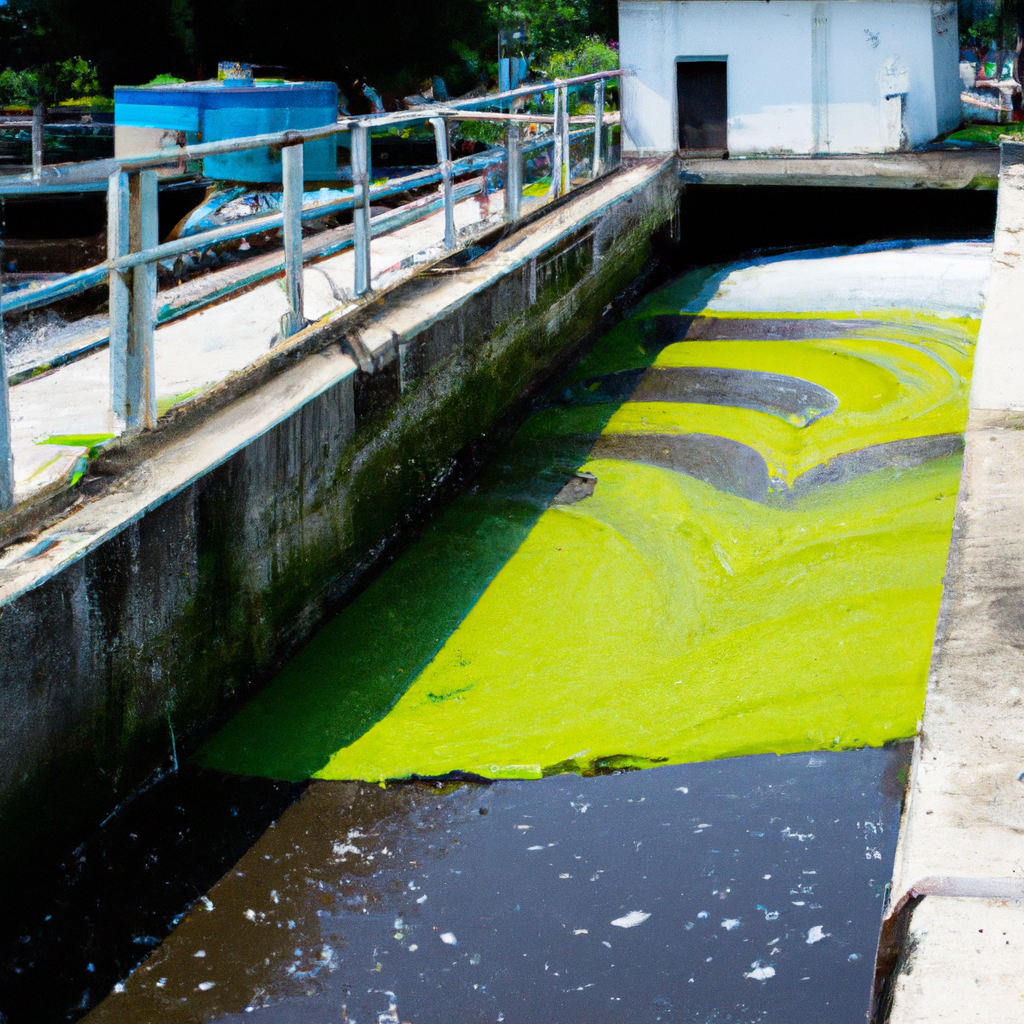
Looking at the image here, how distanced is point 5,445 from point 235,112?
10997 mm

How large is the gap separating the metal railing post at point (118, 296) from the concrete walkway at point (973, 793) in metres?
2.93

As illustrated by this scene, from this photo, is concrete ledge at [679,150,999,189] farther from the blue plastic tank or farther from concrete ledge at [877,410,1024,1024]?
concrete ledge at [877,410,1024,1024]

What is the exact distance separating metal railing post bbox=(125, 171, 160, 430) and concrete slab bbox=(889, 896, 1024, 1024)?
3205mm

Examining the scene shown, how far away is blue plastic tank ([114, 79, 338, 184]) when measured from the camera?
13.5m

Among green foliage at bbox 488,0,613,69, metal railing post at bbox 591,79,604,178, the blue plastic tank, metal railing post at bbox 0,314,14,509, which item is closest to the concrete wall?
metal railing post at bbox 0,314,14,509

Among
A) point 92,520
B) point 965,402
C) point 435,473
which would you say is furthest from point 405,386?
point 965,402

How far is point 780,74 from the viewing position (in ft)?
43.1

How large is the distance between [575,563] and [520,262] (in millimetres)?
2616

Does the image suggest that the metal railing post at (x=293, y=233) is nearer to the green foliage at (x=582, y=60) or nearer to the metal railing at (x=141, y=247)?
the metal railing at (x=141, y=247)

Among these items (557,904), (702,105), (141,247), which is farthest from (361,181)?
(702,105)

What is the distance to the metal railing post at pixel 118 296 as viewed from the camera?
405 centimetres

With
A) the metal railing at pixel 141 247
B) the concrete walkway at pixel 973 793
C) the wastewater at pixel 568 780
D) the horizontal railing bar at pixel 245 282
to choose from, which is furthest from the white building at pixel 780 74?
the concrete walkway at pixel 973 793

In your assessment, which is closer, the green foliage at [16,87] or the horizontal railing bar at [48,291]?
the horizontal railing bar at [48,291]

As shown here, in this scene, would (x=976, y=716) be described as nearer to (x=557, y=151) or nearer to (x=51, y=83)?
(x=557, y=151)
